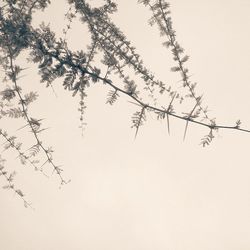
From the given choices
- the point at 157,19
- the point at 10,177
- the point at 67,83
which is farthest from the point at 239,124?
the point at 10,177

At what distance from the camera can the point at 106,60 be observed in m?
2.30

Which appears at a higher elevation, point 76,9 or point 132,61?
point 76,9

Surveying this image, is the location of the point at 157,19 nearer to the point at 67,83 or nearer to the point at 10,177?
the point at 67,83

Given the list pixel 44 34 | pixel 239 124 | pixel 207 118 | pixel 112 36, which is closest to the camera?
pixel 239 124

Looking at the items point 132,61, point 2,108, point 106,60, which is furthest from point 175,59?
point 2,108

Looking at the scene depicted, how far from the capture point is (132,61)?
7.22ft

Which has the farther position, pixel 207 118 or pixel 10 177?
pixel 10 177

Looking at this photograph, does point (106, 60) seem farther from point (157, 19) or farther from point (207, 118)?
point (207, 118)

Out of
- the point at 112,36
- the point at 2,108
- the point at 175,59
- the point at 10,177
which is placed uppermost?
the point at 112,36

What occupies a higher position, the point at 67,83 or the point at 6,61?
the point at 6,61

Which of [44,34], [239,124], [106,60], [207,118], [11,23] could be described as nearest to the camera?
[239,124]

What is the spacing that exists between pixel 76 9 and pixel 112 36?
356mm

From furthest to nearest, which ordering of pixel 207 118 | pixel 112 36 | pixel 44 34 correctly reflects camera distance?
pixel 112 36 → pixel 44 34 → pixel 207 118

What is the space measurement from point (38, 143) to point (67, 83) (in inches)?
22.9
